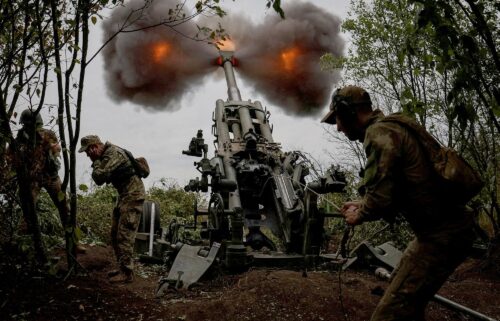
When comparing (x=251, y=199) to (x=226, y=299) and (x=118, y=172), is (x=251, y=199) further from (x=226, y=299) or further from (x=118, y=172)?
(x=226, y=299)

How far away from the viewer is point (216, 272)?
636 cm

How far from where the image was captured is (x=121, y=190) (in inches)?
263

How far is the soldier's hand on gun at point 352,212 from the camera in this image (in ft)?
9.47

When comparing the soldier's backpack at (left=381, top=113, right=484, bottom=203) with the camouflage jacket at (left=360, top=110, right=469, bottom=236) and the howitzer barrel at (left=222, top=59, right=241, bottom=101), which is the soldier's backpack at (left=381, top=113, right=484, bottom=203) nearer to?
the camouflage jacket at (left=360, top=110, right=469, bottom=236)

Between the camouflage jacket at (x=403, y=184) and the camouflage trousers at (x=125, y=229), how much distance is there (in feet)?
14.3

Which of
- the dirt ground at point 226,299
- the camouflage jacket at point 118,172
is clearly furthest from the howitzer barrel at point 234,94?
the dirt ground at point 226,299

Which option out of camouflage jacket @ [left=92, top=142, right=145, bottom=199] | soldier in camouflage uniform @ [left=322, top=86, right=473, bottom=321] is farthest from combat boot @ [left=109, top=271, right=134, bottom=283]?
soldier in camouflage uniform @ [left=322, top=86, right=473, bottom=321]

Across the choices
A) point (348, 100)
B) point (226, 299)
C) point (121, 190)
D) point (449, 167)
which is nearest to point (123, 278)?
point (121, 190)

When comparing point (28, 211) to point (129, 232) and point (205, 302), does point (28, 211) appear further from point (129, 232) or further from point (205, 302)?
point (129, 232)

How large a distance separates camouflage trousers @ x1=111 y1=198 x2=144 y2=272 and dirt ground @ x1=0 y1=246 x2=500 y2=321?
56cm

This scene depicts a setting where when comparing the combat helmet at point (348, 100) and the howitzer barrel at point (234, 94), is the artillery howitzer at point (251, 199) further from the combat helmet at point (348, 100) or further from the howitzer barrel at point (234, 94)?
the combat helmet at point (348, 100)

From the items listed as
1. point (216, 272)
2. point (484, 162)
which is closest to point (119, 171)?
point (216, 272)

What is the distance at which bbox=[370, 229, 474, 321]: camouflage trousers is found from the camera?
9.07 feet

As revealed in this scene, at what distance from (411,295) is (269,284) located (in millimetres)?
2558
